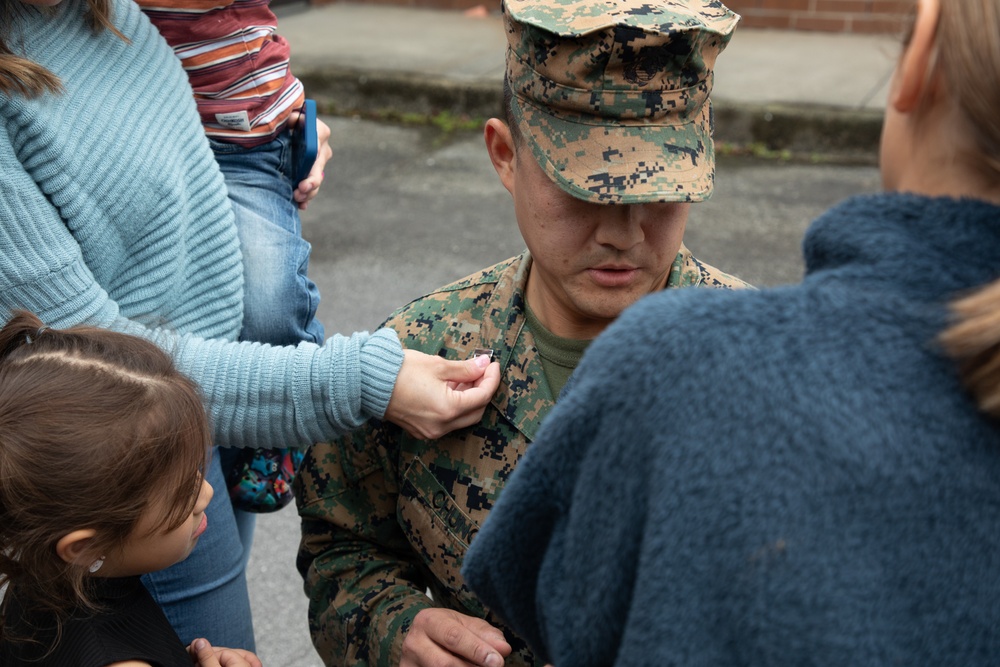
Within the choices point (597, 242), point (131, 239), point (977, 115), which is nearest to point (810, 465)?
point (977, 115)

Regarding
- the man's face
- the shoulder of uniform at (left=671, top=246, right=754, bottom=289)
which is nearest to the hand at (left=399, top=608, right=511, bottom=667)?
the man's face

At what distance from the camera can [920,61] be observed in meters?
0.87

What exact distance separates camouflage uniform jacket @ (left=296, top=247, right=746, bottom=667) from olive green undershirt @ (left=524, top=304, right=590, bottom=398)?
3cm

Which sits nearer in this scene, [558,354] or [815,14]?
[558,354]

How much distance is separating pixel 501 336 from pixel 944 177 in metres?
0.96

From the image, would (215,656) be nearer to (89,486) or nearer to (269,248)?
(89,486)

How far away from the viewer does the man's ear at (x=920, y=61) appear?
86 centimetres

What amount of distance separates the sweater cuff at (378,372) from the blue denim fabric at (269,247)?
366 mm

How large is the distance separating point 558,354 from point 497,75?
5949 mm

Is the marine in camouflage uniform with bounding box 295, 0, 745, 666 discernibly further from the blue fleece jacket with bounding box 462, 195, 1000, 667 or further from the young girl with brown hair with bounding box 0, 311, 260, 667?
the blue fleece jacket with bounding box 462, 195, 1000, 667

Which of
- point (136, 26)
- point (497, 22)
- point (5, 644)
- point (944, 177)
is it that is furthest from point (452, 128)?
point (944, 177)

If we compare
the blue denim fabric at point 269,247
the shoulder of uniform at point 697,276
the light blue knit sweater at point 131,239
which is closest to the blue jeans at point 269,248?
the blue denim fabric at point 269,247

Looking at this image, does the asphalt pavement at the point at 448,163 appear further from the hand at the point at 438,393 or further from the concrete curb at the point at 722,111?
the hand at the point at 438,393

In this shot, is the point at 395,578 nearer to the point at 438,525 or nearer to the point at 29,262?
the point at 438,525
